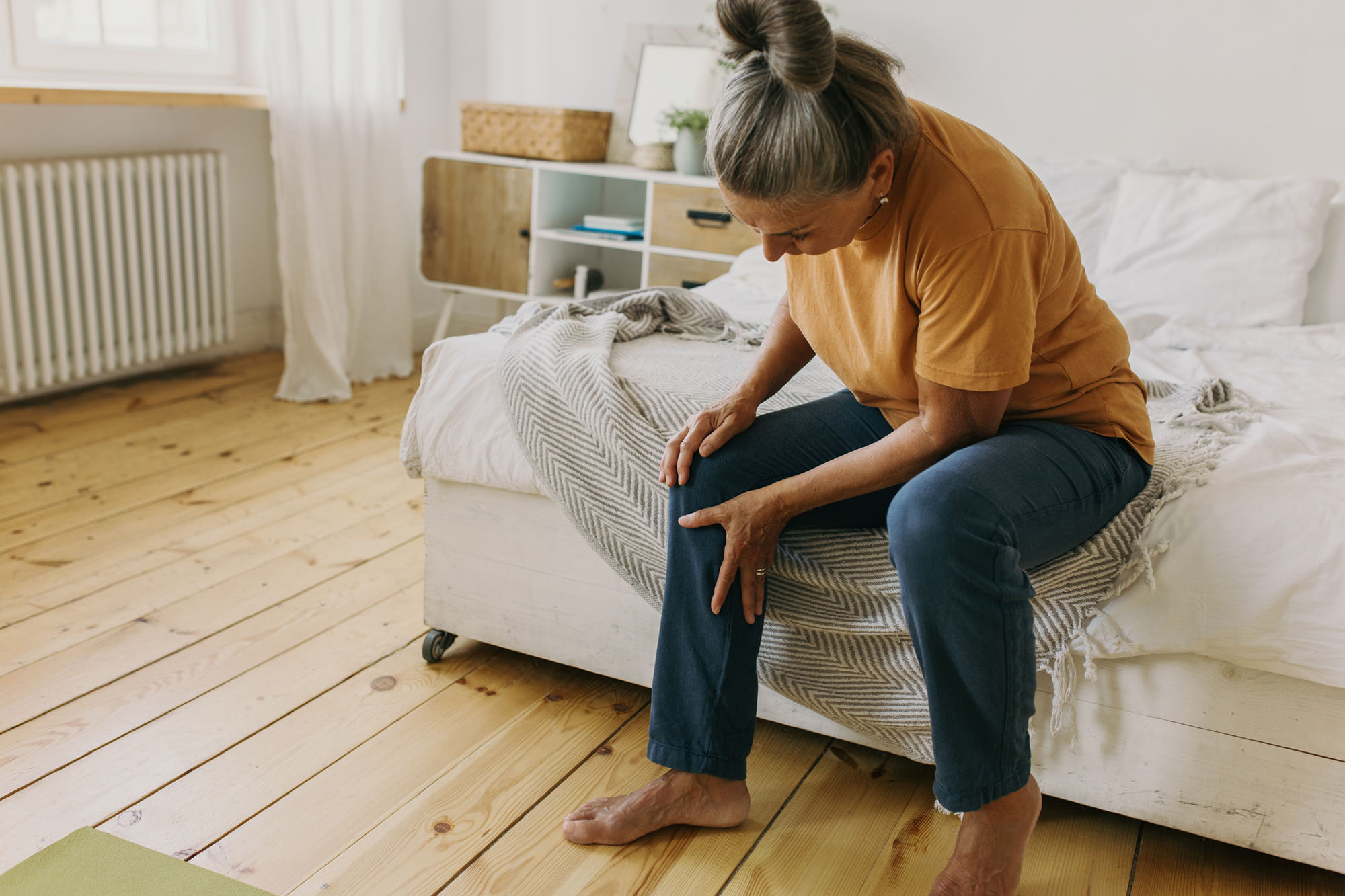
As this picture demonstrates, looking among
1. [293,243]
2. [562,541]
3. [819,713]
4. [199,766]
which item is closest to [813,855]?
[819,713]

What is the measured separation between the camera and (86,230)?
108 inches

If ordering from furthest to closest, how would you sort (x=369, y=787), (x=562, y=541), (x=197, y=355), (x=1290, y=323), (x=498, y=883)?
(x=197, y=355), (x=1290, y=323), (x=562, y=541), (x=369, y=787), (x=498, y=883)

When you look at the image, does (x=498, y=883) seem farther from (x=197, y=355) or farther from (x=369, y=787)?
(x=197, y=355)

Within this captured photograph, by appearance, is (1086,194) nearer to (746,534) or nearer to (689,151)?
(689,151)

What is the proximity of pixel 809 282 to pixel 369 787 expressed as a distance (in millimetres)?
819

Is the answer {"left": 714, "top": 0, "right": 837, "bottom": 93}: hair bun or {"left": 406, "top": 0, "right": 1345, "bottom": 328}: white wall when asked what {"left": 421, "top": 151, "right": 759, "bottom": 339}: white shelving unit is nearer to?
{"left": 406, "top": 0, "right": 1345, "bottom": 328}: white wall

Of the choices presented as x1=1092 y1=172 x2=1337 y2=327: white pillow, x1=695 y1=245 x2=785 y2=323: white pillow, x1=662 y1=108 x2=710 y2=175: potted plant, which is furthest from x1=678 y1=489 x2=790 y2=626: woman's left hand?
x1=662 y1=108 x2=710 y2=175: potted plant

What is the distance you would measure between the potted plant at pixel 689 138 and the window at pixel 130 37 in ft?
4.33

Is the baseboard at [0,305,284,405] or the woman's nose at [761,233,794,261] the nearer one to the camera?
the woman's nose at [761,233,794,261]

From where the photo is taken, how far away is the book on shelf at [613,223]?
10.7ft

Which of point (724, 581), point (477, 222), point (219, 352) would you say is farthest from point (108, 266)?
point (724, 581)

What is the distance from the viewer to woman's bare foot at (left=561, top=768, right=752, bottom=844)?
128cm

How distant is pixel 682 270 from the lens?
310 cm

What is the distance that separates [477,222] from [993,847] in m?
2.63
